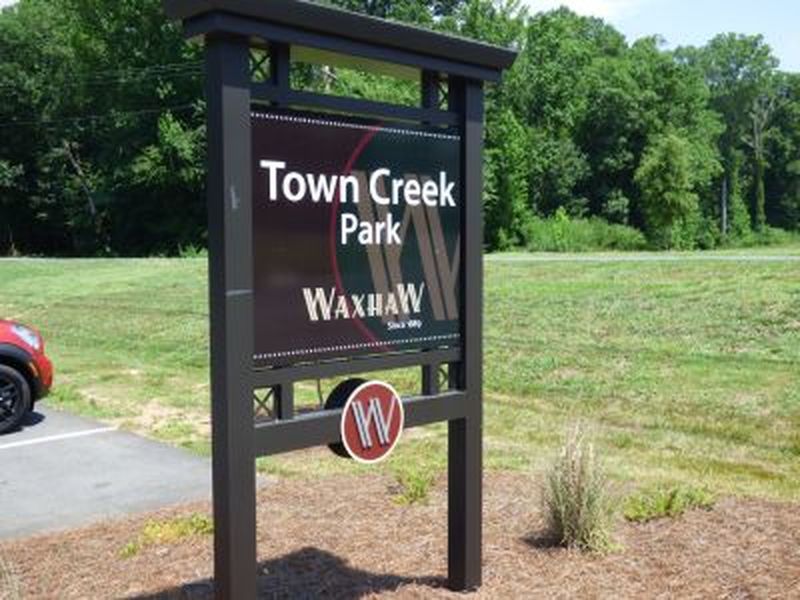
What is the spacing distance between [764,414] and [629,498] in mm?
2654

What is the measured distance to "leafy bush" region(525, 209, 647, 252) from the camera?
40284 mm

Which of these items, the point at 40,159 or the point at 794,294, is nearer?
the point at 794,294

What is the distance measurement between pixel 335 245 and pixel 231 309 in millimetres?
575

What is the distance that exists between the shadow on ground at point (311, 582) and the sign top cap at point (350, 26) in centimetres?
240

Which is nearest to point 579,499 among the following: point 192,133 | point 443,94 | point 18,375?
point 443,94

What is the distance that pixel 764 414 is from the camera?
7645mm

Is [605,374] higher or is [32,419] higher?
[605,374]

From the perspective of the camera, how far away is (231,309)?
11.2 ft

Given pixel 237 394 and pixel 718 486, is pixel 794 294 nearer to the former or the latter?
pixel 718 486

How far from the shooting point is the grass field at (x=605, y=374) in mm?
6809

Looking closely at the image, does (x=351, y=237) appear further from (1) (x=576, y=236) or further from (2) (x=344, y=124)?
(1) (x=576, y=236)

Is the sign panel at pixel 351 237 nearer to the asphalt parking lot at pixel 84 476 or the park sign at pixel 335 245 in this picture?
the park sign at pixel 335 245

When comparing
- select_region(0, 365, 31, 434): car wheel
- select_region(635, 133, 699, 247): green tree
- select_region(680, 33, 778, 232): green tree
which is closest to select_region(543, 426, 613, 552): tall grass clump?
select_region(0, 365, 31, 434): car wheel

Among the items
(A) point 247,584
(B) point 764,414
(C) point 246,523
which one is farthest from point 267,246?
(B) point 764,414
